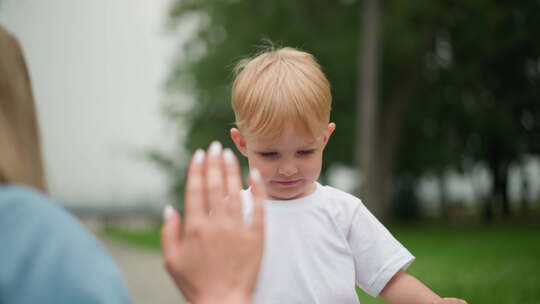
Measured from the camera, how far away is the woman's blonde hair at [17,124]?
0.97 metres

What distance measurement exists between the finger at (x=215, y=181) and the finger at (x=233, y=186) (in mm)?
11

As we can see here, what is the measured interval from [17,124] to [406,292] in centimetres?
148

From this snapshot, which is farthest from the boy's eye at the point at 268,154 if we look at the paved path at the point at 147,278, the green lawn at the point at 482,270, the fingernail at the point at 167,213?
the paved path at the point at 147,278

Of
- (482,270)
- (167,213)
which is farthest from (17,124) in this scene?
(482,270)

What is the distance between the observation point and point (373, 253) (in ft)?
7.21

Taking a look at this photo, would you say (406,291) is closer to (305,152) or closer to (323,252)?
(323,252)

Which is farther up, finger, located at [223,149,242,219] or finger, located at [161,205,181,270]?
finger, located at [223,149,242,219]

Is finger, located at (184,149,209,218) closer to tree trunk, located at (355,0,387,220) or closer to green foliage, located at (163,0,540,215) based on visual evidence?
green foliage, located at (163,0,540,215)

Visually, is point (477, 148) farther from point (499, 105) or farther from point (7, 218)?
point (7, 218)

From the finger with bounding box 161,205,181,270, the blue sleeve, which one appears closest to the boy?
the finger with bounding box 161,205,181,270

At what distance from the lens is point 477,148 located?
28.5 m

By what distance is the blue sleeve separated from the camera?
795 mm

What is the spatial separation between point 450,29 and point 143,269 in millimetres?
14185

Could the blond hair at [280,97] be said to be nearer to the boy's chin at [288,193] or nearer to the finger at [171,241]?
the boy's chin at [288,193]
